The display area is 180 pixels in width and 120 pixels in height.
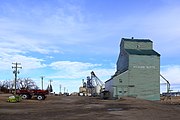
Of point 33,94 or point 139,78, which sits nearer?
point 33,94

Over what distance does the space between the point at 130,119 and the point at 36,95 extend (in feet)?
166

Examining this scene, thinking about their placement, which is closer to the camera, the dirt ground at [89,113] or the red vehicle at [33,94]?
the dirt ground at [89,113]

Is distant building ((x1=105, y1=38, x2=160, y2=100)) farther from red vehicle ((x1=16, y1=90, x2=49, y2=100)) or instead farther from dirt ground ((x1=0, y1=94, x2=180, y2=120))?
dirt ground ((x1=0, y1=94, x2=180, y2=120))

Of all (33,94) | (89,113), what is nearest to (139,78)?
(33,94)

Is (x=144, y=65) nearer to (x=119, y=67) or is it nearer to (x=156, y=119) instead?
(x=119, y=67)

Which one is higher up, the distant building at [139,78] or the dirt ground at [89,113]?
the distant building at [139,78]

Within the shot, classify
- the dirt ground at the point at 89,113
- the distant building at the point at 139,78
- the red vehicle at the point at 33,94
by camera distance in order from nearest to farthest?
the dirt ground at the point at 89,113 → the red vehicle at the point at 33,94 → the distant building at the point at 139,78

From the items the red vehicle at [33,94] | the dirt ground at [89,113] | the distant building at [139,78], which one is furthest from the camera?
the distant building at [139,78]

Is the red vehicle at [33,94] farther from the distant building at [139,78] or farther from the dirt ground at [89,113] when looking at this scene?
the dirt ground at [89,113]

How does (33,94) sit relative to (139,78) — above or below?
below

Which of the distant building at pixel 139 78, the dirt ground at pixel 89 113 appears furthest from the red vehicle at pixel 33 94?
the dirt ground at pixel 89 113

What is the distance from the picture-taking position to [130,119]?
25141 millimetres

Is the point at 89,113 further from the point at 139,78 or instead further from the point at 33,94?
the point at 139,78

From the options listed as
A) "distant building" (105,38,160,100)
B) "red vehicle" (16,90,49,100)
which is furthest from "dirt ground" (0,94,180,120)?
"distant building" (105,38,160,100)
